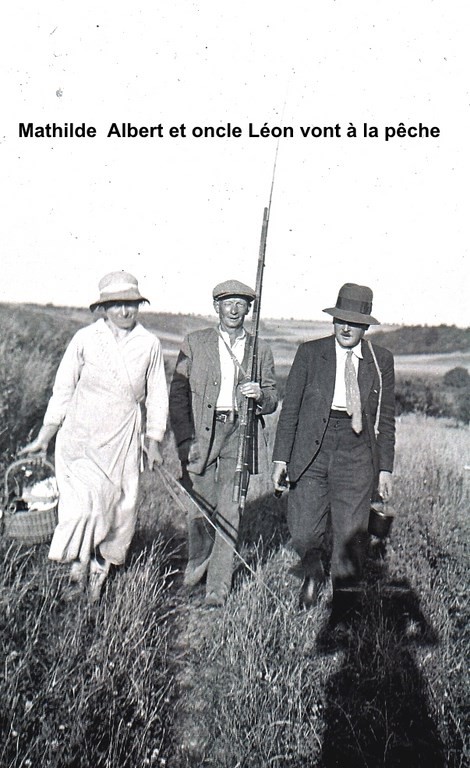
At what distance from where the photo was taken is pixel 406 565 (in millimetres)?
5352

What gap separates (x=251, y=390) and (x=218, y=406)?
36cm

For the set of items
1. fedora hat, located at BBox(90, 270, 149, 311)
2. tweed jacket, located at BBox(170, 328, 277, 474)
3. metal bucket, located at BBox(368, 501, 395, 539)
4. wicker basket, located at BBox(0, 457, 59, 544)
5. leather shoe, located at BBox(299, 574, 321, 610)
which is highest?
fedora hat, located at BBox(90, 270, 149, 311)

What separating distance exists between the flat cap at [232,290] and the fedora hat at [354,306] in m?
0.57

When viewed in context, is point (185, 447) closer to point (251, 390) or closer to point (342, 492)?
point (251, 390)

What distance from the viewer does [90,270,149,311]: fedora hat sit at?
4.04 m

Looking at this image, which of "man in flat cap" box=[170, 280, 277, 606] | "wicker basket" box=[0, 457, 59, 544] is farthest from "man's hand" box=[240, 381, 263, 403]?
"wicker basket" box=[0, 457, 59, 544]

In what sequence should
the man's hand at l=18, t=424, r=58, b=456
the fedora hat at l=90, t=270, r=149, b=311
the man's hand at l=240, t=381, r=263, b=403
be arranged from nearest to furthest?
the man's hand at l=18, t=424, r=58, b=456, the fedora hat at l=90, t=270, r=149, b=311, the man's hand at l=240, t=381, r=263, b=403

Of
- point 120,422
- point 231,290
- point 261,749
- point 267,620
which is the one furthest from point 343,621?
point 231,290

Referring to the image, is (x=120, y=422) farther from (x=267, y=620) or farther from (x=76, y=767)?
(x=76, y=767)

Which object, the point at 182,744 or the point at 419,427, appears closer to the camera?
the point at 182,744

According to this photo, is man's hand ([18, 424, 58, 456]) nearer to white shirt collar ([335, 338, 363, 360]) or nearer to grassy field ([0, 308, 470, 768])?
grassy field ([0, 308, 470, 768])

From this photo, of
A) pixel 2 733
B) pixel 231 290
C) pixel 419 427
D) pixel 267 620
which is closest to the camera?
pixel 2 733

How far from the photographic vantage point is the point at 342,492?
448cm

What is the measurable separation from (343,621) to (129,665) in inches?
63.4
